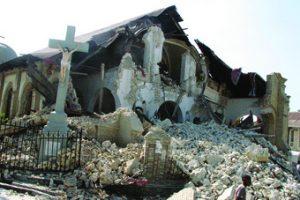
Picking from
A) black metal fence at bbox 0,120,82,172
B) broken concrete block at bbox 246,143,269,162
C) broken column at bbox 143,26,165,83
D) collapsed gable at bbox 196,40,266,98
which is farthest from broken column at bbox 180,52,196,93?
black metal fence at bbox 0,120,82,172

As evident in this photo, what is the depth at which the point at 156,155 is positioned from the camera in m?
9.84

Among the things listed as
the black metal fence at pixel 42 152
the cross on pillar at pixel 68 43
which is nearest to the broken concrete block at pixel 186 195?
the black metal fence at pixel 42 152

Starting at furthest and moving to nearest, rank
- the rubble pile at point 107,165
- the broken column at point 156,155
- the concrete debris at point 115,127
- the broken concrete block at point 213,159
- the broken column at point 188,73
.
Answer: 1. the broken column at point 188,73
2. the concrete debris at point 115,127
3. the broken concrete block at point 213,159
4. the broken column at point 156,155
5. the rubble pile at point 107,165

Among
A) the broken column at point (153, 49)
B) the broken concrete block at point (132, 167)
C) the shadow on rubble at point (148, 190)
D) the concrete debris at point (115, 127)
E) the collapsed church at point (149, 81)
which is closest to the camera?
the shadow on rubble at point (148, 190)

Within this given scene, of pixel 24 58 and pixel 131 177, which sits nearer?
pixel 131 177

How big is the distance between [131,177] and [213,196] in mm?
1935

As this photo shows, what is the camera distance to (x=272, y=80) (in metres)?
25.3

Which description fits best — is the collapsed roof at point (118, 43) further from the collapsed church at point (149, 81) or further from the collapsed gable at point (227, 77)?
the collapsed gable at point (227, 77)

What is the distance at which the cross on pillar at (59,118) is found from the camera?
10070 millimetres

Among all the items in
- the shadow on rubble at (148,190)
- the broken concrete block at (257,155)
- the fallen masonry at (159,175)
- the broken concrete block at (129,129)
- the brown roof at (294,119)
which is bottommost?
the shadow on rubble at (148,190)

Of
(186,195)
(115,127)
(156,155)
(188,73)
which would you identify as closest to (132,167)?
(156,155)

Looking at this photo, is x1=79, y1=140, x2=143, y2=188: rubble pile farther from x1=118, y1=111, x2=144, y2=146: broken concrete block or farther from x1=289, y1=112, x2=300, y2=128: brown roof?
x1=289, y1=112, x2=300, y2=128: brown roof

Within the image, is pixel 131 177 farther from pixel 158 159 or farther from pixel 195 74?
pixel 195 74

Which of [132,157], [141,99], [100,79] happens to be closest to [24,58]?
[100,79]
